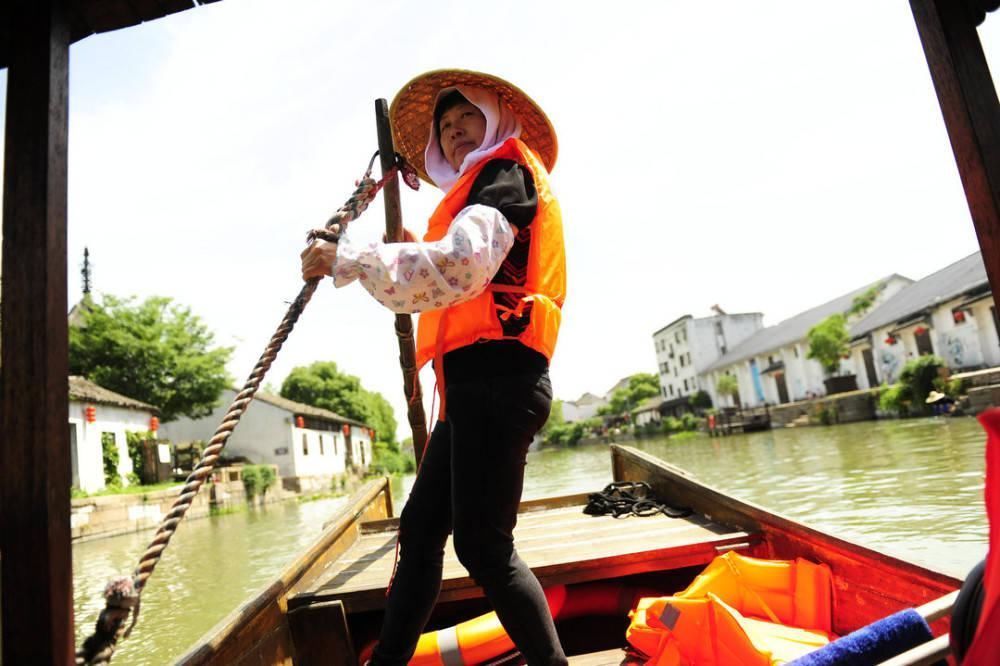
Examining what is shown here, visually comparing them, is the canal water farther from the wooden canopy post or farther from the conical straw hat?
the conical straw hat

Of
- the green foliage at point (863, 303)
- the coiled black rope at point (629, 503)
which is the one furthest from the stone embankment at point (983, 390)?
the green foliage at point (863, 303)

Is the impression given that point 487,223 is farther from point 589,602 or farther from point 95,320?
point 95,320

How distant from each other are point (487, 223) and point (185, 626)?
6.24m

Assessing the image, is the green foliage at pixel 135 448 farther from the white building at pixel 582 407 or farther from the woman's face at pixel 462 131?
the white building at pixel 582 407

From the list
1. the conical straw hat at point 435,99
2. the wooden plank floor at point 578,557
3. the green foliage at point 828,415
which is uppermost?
the conical straw hat at point 435,99

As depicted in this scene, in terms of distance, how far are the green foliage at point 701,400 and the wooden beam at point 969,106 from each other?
50.3m

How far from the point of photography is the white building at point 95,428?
1714 centimetres

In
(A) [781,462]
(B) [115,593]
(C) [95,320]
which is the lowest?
(A) [781,462]

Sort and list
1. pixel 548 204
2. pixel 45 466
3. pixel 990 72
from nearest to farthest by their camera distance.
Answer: pixel 45 466 → pixel 990 72 → pixel 548 204

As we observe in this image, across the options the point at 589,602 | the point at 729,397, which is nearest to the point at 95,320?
the point at 589,602

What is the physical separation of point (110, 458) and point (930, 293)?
31973 millimetres

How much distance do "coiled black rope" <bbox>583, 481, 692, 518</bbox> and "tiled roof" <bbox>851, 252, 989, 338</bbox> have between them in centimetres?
2343

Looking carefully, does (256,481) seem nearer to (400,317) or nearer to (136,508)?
(136,508)

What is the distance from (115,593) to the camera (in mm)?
1016
